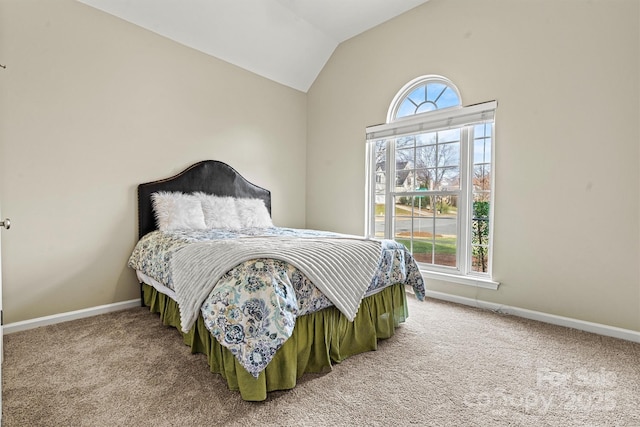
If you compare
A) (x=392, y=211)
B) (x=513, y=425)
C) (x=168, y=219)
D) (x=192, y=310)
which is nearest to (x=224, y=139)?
(x=168, y=219)

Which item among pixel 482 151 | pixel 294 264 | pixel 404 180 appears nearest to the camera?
pixel 294 264

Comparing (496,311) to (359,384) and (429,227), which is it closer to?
(429,227)

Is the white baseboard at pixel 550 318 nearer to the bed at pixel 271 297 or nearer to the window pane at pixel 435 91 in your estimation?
the bed at pixel 271 297

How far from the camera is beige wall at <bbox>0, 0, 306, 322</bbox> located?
2.28 m

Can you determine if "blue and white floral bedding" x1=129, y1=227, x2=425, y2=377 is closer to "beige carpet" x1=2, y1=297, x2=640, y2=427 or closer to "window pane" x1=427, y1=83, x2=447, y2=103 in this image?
"beige carpet" x1=2, y1=297, x2=640, y2=427

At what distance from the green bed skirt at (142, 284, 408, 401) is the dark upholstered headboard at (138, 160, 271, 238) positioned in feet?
2.88

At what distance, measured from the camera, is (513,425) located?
53.6 inches

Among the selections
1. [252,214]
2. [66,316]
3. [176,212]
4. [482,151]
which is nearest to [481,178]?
[482,151]

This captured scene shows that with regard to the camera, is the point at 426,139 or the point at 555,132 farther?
the point at 426,139

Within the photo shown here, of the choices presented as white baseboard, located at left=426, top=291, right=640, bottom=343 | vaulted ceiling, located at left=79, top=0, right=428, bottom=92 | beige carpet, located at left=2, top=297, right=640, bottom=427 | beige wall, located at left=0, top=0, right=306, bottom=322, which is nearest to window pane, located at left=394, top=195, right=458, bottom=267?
white baseboard, located at left=426, top=291, right=640, bottom=343

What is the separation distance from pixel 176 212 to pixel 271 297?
1856 millimetres

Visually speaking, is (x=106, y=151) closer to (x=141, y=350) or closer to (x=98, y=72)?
(x=98, y=72)

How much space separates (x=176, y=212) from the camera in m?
2.90

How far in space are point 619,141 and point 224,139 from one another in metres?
3.47
